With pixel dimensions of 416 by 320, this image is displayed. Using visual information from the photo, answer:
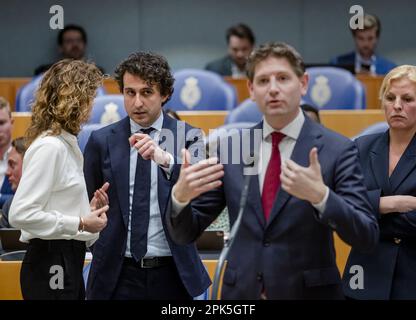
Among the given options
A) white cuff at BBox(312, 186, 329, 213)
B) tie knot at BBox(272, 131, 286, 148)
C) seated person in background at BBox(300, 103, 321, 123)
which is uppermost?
tie knot at BBox(272, 131, 286, 148)

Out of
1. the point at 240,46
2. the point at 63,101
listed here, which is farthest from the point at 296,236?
the point at 240,46

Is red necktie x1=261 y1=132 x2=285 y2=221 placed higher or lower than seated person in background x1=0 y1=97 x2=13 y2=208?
higher

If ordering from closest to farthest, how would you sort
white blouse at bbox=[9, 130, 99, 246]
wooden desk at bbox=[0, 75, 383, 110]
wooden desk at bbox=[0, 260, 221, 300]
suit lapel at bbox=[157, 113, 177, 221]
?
white blouse at bbox=[9, 130, 99, 246]
suit lapel at bbox=[157, 113, 177, 221]
wooden desk at bbox=[0, 260, 221, 300]
wooden desk at bbox=[0, 75, 383, 110]

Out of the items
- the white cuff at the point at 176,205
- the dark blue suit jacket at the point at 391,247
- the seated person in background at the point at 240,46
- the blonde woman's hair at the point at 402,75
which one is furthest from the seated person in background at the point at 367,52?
the white cuff at the point at 176,205

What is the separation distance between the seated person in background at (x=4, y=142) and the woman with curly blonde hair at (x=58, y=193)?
4.03 ft

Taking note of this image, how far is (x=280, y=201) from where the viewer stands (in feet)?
5.08

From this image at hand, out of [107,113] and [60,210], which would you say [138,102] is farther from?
[107,113]

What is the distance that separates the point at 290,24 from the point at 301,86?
4742 mm

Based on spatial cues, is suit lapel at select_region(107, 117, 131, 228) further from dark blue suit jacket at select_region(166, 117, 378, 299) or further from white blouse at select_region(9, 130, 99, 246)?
dark blue suit jacket at select_region(166, 117, 378, 299)

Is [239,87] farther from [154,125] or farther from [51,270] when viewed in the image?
[51,270]

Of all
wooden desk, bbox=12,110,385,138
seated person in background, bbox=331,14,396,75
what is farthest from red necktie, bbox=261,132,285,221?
seated person in background, bbox=331,14,396,75

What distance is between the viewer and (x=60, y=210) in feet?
6.56

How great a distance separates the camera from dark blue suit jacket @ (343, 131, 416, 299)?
6.76 ft

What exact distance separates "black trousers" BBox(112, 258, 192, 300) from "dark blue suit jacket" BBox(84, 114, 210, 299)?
0.07 feet
